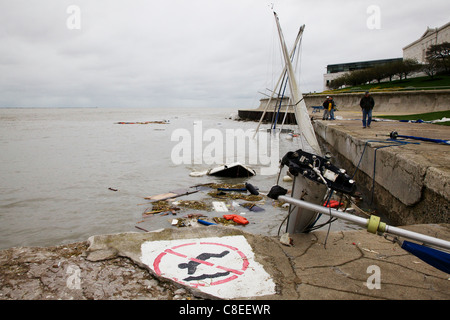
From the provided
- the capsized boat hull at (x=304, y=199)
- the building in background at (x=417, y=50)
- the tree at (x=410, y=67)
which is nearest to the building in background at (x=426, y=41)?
the building in background at (x=417, y=50)

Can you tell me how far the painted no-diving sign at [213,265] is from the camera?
325 cm

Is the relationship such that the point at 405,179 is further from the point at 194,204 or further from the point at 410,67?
the point at 410,67

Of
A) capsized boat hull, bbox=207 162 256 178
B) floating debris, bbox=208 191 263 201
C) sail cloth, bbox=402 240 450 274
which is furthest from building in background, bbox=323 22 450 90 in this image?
sail cloth, bbox=402 240 450 274

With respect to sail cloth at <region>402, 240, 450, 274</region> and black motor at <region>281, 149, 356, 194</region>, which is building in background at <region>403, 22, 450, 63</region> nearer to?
black motor at <region>281, 149, 356, 194</region>

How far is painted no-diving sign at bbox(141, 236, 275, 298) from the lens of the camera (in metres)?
3.25

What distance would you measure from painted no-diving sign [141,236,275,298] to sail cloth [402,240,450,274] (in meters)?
1.56

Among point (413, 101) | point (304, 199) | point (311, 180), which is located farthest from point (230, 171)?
point (413, 101)

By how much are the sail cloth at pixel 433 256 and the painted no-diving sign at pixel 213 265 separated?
1563 millimetres

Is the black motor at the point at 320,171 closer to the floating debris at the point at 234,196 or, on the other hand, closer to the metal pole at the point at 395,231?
the metal pole at the point at 395,231

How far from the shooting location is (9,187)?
11.6 metres

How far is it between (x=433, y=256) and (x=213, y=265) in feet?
7.77
